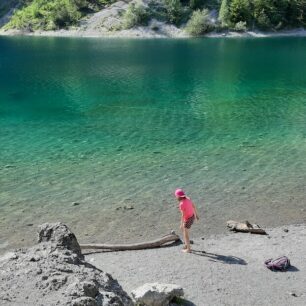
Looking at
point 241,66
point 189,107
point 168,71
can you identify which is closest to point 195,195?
point 189,107

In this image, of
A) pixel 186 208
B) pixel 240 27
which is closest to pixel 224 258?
pixel 186 208

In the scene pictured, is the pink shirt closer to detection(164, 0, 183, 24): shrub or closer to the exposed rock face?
the exposed rock face

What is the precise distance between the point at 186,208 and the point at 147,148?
15.0 m

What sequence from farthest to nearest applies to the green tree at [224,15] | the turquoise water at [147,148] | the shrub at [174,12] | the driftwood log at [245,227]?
the shrub at [174,12] → the green tree at [224,15] → the turquoise water at [147,148] → the driftwood log at [245,227]

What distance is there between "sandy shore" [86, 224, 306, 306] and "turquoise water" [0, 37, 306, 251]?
6.47 ft

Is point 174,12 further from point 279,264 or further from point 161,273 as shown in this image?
point 161,273

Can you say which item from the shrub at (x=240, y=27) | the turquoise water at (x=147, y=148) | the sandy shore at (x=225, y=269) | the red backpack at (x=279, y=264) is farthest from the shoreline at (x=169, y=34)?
the red backpack at (x=279, y=264)

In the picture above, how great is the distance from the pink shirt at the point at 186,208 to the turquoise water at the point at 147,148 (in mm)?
2769

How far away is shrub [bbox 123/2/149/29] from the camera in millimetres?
140625

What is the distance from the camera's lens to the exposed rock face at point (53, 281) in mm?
9391

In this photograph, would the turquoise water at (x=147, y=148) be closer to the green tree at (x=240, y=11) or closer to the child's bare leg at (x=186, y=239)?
the child's bare leg at (x=186, y=239)

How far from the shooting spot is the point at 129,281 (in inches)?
653

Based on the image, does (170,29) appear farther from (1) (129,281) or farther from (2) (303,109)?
(1) (129,281)

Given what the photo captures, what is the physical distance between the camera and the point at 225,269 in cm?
1750
